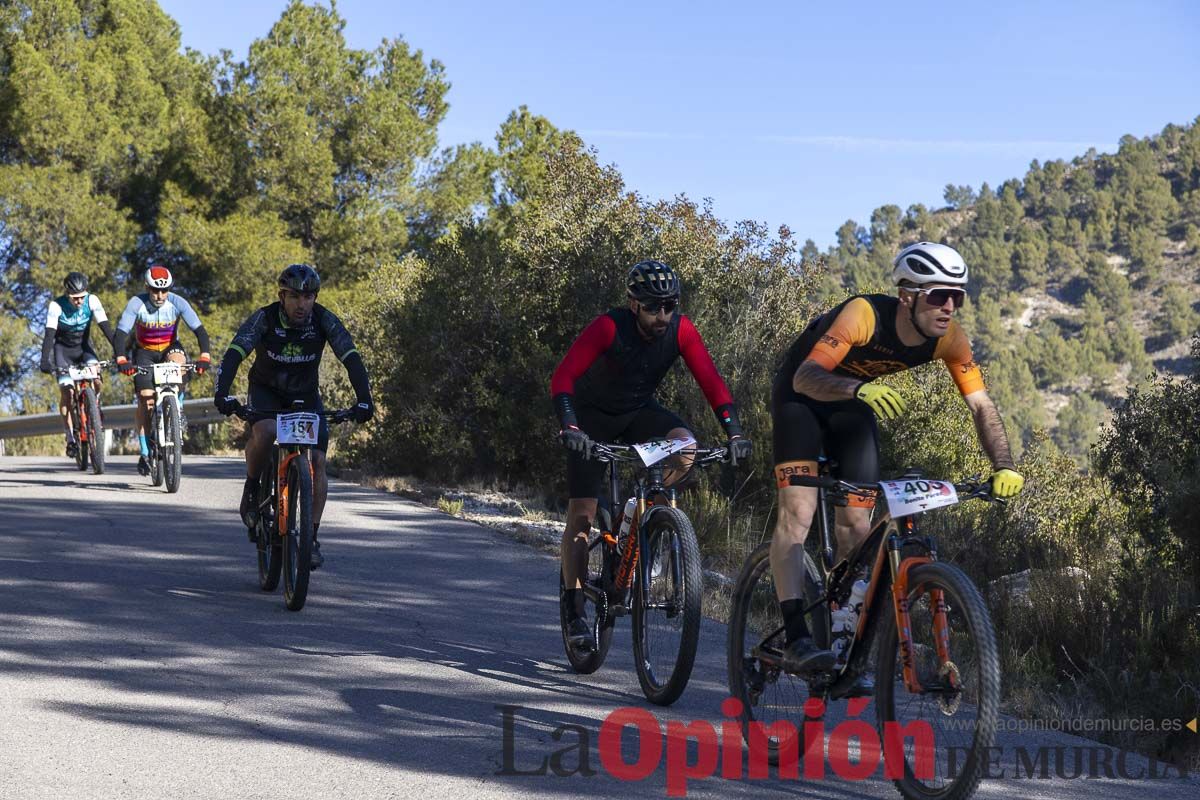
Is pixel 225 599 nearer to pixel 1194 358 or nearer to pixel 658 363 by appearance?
pixel 658 363

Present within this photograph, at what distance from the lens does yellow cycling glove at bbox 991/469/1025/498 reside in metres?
5.15

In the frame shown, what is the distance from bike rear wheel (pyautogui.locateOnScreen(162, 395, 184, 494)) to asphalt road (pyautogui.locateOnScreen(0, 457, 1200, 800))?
2449mm

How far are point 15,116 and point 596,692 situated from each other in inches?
1255

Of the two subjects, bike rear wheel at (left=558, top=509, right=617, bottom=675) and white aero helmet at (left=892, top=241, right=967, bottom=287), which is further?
bike rear wheel at (left=558, top=509, right=617, bottom=675)

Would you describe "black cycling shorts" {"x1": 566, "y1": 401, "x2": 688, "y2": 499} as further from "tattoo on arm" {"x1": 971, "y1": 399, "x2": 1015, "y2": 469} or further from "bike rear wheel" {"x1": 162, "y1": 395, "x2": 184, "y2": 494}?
"bike rear wheel" {"x1": 162, "y1": 395, "x2": 184, "y2": 494}

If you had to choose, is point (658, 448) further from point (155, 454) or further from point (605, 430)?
point (155, 454)

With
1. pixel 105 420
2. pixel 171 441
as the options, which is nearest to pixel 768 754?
pixel 171 441

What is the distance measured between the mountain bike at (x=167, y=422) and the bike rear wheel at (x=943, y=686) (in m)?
10.5

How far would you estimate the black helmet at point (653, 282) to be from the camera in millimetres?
6969

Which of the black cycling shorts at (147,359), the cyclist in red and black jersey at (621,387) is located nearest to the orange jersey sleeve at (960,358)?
the cyclist in red and black jersey at (621,387)

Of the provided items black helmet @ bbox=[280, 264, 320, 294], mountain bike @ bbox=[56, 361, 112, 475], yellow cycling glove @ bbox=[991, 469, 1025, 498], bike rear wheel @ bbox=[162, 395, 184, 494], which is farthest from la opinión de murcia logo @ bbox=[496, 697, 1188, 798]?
mountain bike @ bbox=[56, 361, 112, 475]

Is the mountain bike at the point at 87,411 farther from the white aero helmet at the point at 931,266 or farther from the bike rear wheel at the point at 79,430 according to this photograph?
the white aero helmet at the point at 931,266

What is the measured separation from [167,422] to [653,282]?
873 centimetres

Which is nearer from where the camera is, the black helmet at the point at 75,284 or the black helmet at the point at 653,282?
the black helmet at the point at 653,282
